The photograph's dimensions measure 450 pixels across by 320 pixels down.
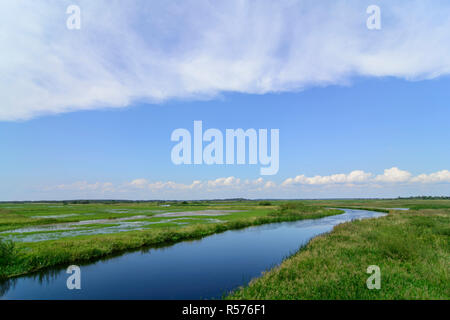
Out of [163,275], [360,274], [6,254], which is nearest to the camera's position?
[360,274]

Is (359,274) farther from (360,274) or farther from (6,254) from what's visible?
(6,254)

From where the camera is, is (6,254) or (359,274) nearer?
(359,274)

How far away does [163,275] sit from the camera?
697 inches

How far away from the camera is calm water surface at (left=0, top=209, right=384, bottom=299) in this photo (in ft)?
47.0

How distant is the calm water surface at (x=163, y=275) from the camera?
14320 mm

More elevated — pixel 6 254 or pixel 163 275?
pixel 6 254

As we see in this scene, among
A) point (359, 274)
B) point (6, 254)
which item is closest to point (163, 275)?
point (6, 254)

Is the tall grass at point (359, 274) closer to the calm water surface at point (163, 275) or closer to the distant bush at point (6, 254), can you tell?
the calm water surface at point (163, 275)

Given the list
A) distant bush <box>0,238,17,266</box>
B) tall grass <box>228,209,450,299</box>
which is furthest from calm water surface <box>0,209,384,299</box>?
tall grass <box>228,209,450,299</box>

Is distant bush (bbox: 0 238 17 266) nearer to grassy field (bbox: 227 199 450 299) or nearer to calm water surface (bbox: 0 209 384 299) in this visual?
calm water surface (bbox: 0 209 384 299)
